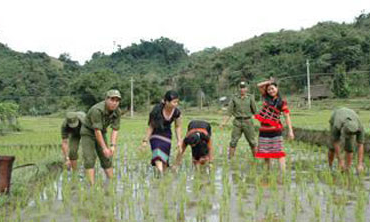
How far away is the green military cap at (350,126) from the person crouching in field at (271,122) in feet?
2.49

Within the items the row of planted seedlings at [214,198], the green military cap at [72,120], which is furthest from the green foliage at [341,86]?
the green military cap at [72,120]

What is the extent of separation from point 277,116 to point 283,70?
113 ft

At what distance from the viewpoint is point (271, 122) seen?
17.9 ft

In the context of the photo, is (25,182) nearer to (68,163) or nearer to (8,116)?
(68,163)

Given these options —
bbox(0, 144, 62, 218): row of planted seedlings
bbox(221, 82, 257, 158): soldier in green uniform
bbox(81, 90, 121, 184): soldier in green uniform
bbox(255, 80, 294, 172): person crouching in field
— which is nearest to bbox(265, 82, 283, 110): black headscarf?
bbox(255, 80, 294, 172): person crouching in field

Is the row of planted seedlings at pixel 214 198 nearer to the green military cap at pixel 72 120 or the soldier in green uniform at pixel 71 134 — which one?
the soldier in green uniform at pixel 71 134

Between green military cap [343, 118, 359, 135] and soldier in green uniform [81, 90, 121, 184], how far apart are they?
9.63 feet

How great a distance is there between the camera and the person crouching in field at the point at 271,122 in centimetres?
538

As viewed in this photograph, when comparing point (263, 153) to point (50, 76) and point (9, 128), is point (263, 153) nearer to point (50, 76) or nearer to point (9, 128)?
point (9, 128)

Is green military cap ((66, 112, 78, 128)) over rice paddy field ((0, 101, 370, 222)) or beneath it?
over

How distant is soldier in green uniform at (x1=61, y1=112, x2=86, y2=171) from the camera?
555 centimetres

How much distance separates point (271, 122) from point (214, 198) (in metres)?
1.84

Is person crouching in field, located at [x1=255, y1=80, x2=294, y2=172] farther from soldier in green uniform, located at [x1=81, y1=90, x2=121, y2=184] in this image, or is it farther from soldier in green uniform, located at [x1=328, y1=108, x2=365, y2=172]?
soldier in green uniform, located at [x1=81, y1=90, x2=121, y2=184]

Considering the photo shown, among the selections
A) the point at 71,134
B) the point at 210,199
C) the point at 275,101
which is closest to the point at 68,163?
the point at 71,134
